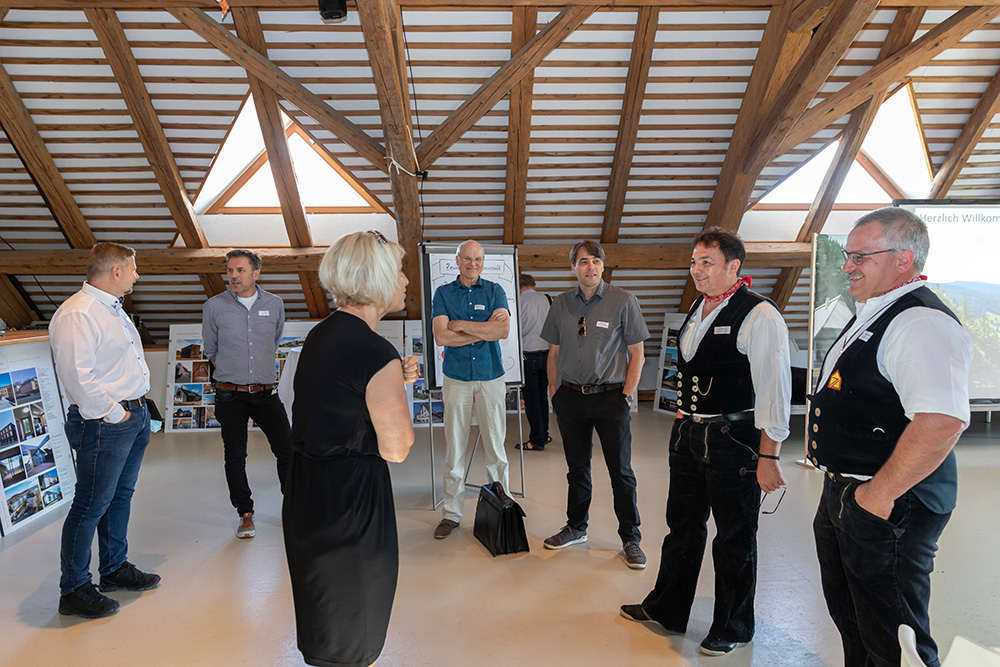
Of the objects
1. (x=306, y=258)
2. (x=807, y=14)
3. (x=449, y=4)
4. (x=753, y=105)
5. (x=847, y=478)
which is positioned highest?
(x=449, y=4)

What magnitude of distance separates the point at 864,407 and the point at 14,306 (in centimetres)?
860

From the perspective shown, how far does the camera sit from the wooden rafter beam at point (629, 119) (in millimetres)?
5141

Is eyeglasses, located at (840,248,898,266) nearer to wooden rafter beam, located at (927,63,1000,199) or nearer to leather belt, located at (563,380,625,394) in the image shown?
leather belt, located at (563,380,625,394)

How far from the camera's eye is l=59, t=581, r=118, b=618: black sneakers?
9.77ft

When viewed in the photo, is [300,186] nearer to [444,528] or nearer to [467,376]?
[467,376]

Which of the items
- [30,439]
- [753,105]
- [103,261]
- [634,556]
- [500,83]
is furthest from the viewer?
[753,105]

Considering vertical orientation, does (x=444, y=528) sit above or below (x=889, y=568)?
below

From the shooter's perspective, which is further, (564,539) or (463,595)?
(564,539)

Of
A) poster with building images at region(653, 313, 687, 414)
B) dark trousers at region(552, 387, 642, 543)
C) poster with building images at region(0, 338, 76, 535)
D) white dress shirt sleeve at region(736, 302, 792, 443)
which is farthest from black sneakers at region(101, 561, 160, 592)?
poster with building images at region(653, 313, 687, 414)

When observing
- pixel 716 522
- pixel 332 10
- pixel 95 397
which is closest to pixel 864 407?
pixel 716 522

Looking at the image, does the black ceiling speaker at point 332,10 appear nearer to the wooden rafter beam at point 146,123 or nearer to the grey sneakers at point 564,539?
the wooden rafter beam at point 146,123

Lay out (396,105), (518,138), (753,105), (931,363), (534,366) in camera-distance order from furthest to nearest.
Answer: (534,366), (518,138), (753,105), (396,105), (931,363)

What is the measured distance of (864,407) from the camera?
1777 millimetres

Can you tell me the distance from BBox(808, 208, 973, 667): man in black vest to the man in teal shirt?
2.25 meters
